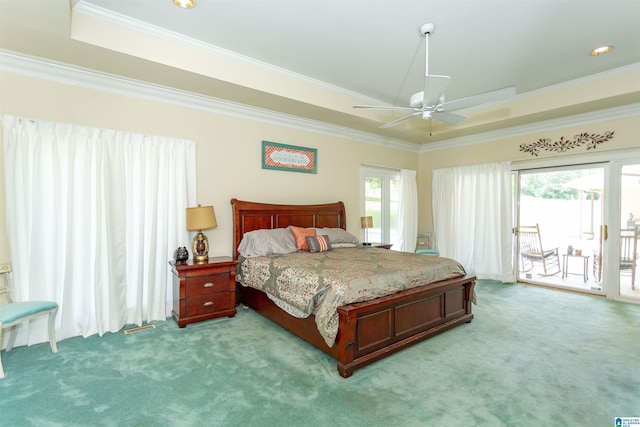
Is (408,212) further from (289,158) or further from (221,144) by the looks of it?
(221,144)

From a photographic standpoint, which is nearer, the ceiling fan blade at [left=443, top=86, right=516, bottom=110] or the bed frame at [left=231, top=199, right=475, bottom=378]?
the bed frame at [left=231, top=199, right=475, bottom=378]

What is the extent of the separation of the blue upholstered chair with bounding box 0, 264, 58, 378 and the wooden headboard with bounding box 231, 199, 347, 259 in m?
1.93

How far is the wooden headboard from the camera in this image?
13.6ft

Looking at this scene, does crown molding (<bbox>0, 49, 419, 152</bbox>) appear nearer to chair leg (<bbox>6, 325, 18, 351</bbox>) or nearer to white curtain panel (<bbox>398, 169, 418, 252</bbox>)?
white curtain panel (<bbox>398, 169, 418, 252</bbox>)

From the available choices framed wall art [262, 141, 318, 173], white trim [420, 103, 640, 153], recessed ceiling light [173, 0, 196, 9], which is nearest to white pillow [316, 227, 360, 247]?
framed wall art [262, 141, 318, 173]

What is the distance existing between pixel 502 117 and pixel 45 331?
651 centimetres

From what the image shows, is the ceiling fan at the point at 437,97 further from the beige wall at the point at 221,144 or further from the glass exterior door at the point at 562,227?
the glass exterior door at the point at 562,227

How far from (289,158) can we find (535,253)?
4.62m

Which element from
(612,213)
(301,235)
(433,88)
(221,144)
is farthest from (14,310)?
(612,213)

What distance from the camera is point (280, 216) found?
14.9 feet

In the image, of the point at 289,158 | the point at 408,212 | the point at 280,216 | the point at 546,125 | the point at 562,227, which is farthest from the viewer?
the point at 408,212

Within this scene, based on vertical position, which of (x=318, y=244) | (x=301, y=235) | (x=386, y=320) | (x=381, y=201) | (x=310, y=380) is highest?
(x=381, y=201)

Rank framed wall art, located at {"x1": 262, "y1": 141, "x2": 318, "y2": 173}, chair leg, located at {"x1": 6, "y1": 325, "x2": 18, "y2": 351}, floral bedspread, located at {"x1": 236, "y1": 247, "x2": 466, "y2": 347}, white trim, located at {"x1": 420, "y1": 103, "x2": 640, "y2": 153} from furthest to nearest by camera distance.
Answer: framed wall art, located at {"x1": 262, "y1": 141, "x2": 318, "y2": 173} < white trim, located at {"x1": 420, "y1": 103, "x2": 640, "y2": 153} < chair leg, located at {"x1": 6, "y1": 325, "x2": 18, "y2": 351} < floral bedspread, located at {"x1": 236, "y1": 247, "x2": 466, "y2": 347}

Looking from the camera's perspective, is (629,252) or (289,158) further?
(289,158)
